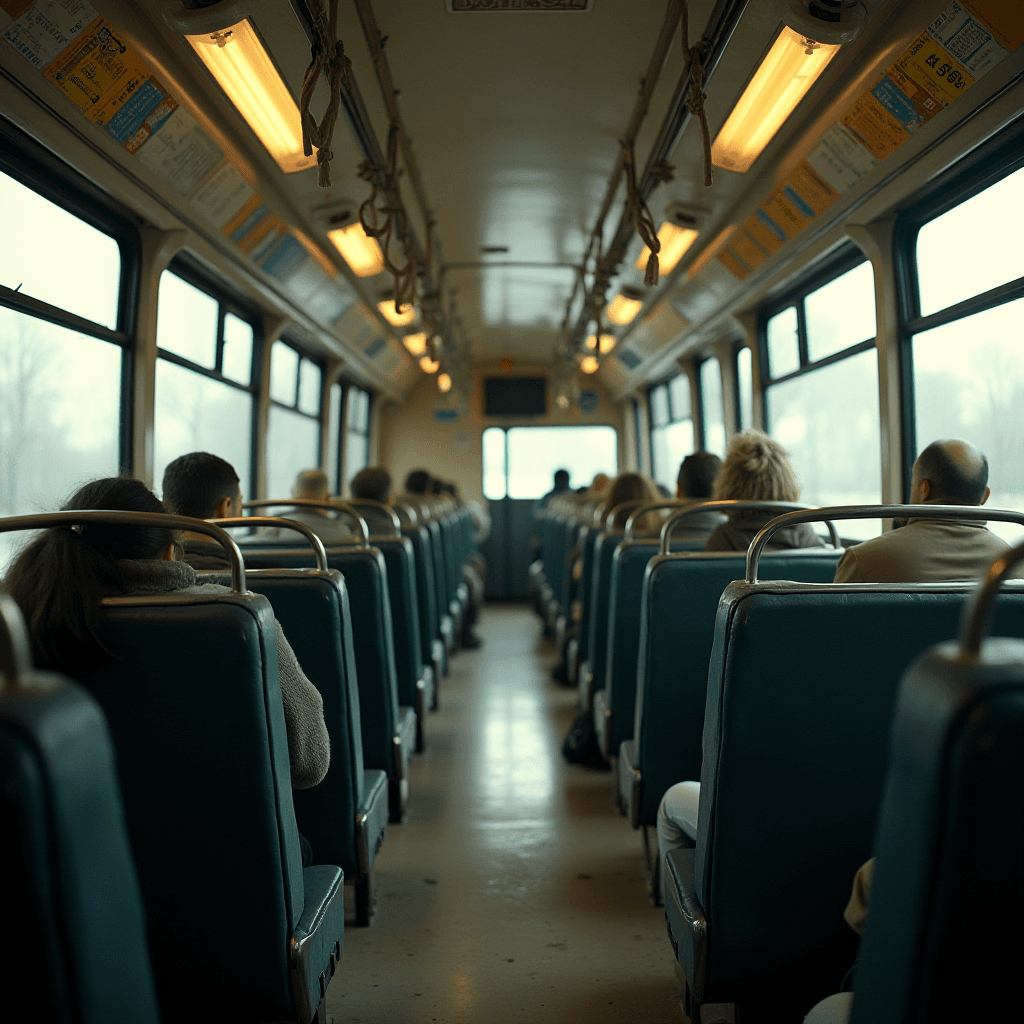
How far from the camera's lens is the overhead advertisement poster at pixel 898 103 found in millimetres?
2283

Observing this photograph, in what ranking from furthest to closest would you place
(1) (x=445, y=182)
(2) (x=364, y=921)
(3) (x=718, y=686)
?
(1) (x=445, y=182) < (2) (x=364, y=921) < (3) (x=718, y=686)

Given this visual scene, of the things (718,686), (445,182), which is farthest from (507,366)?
(718,686)

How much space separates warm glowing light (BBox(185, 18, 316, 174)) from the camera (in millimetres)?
2654

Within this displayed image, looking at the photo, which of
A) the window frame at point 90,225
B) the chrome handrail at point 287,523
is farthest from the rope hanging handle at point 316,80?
the window frame at point 90,225

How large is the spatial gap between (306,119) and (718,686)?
1.75m

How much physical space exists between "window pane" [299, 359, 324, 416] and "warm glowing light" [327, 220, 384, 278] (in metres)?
1.57

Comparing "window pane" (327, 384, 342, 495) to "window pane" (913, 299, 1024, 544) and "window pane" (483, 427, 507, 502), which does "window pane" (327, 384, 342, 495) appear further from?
"window pane" (913, 299, 1024, 544)

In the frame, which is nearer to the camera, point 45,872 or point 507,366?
point 45,872

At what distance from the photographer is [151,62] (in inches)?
108

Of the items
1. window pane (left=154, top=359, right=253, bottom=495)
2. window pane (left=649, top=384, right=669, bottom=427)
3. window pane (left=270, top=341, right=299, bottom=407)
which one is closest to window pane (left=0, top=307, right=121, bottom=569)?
window pane (left=154, top=359, right=253, bottom=495)

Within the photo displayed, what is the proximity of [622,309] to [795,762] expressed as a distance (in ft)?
20.5

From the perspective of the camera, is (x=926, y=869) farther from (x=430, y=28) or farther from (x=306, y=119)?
(x=430, y=28)

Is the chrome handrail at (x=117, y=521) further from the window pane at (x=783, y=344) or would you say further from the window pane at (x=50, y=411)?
the window pane at (x=783, y=344)

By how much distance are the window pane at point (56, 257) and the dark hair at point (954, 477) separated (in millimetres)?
2872
